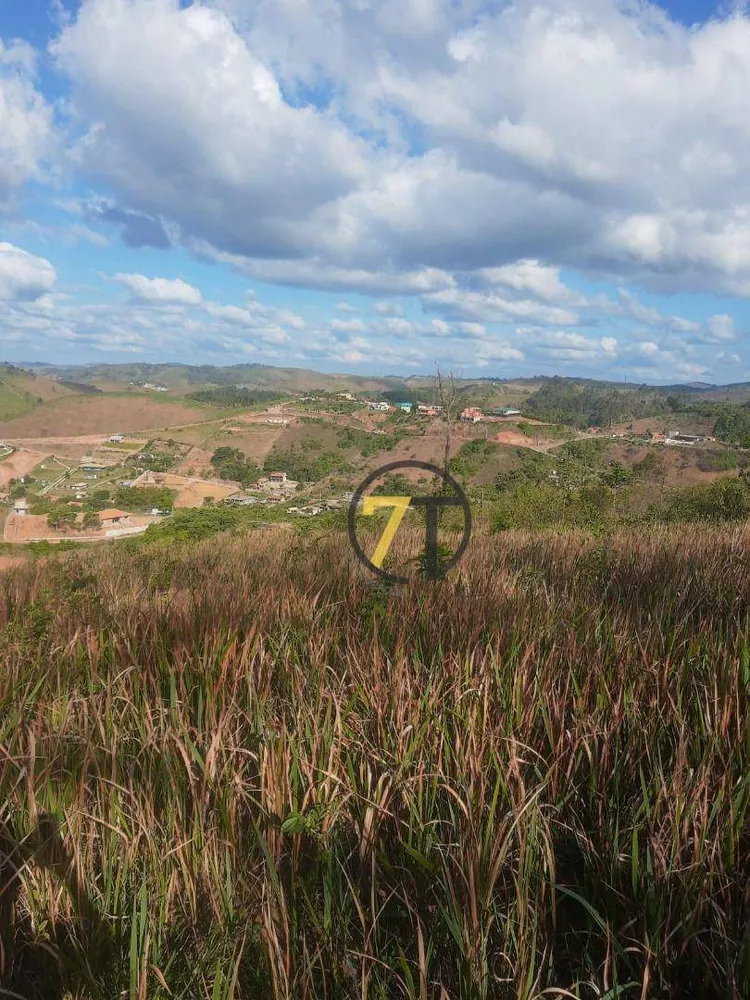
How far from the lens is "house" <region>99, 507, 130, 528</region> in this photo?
2128 inches

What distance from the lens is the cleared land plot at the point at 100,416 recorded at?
111688 millimetres

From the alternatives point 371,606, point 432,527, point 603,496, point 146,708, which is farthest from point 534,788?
point 603,496

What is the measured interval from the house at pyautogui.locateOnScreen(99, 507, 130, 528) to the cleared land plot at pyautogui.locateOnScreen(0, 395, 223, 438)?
5654 centimetres

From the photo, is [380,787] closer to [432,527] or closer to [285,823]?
[285,823]

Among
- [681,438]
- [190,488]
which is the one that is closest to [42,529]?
[190,488]

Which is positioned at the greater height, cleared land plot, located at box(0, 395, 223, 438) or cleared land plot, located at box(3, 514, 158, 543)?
cleared land plot, located at box(0, 395, 223, 438)

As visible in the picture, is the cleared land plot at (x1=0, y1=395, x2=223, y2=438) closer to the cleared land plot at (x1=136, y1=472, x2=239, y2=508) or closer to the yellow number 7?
the cleared land plot at (x1=136, y1=472, x2=239, y2=508)

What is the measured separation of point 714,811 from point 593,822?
0.26 metres

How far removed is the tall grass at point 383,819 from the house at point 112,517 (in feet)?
185

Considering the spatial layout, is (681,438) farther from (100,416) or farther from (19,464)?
(100,416)

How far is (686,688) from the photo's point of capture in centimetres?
174
